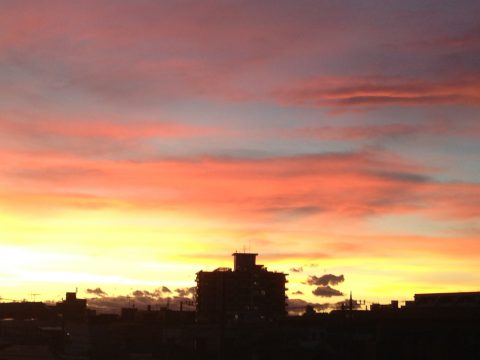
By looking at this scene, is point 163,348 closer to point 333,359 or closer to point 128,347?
point 128,347

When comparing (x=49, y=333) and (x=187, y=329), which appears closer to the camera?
(x=187, y=329)

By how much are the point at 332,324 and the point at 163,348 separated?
21.1 metres

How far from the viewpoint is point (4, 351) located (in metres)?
88.9

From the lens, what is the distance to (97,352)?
9662 cm

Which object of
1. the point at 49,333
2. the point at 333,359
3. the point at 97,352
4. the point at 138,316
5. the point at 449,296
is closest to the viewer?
the point at 333,359

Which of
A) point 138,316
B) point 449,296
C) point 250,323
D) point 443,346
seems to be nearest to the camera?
point 443,346

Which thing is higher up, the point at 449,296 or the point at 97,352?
the point at 449,296

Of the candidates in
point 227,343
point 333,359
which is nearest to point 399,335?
point 333,359

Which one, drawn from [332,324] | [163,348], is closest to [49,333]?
[163,348]

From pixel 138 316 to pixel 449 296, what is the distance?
79.7 meters

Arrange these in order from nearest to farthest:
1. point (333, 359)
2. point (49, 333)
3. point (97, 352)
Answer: point (333, 359)
point (97, 352)
point (49, 333)

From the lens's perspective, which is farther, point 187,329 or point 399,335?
point 187,329

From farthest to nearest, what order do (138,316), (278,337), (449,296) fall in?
(138,316)
(449,296)
(278,337)

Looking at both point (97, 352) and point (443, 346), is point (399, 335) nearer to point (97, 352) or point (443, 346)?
point (443, 346)
